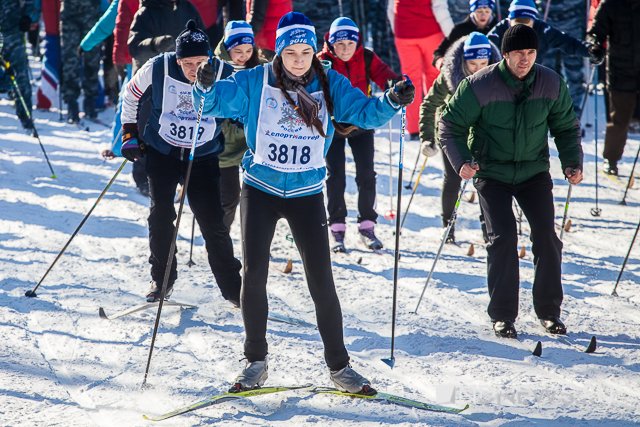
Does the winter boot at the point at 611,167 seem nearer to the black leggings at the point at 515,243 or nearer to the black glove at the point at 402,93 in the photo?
the black leggings at the point at 515,243

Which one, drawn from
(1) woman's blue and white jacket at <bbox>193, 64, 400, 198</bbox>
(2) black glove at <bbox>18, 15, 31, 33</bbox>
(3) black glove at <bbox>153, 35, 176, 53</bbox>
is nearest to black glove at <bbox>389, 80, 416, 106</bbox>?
(1) woman's blue and white jacket at <bbox>193, 64, 400, 198</bbox>

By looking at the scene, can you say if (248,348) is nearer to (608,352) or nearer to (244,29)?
(608,352)

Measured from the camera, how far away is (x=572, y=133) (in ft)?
18.8

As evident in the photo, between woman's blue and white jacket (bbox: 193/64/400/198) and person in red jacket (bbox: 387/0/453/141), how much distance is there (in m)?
5.20

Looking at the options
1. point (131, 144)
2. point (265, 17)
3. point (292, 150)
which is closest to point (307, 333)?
point (292, 150)

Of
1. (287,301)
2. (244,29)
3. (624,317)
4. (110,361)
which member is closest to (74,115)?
(244,29)

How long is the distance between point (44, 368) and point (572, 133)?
3.47 meters

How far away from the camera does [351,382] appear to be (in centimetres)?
480

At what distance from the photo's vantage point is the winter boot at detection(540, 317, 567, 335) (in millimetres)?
5785

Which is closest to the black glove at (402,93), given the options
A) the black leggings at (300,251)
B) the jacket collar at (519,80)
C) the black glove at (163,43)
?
the black leggings at (300,251)

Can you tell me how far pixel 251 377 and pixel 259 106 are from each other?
4.68 feet

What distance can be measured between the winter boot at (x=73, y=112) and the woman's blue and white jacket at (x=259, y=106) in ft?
27.0

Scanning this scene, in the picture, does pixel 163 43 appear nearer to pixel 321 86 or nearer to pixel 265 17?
pixel 265 17

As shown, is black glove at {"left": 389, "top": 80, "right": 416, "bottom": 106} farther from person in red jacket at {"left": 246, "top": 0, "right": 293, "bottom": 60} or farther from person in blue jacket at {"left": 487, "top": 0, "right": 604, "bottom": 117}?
person in red jacket at {"left": 246, "top": 0, "right": 293, "bottom": 60}
